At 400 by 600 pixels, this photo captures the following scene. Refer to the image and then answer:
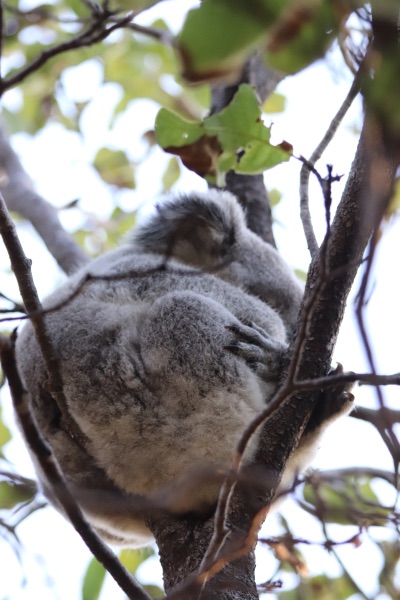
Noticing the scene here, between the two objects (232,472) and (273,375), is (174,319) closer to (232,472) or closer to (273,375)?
(273,375)

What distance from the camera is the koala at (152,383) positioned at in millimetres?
2367

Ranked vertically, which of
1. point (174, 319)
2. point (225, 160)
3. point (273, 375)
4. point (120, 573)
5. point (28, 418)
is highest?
point (225, 160)

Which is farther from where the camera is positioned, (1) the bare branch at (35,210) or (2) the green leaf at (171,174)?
(2) the green leaf at (171,174)

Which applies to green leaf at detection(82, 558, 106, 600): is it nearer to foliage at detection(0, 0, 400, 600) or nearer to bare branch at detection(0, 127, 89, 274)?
foliage at detection(0, 0, 400, 600)

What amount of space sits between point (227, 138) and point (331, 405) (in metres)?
0.90

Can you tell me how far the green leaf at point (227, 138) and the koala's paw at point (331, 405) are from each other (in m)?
0.70

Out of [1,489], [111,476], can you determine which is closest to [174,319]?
[111,476]

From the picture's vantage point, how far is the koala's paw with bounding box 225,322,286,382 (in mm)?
2534

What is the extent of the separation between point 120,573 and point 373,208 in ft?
3.77

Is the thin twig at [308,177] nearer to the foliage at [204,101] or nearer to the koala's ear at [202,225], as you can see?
the foliage at [204,101]

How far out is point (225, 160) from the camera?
2213mm

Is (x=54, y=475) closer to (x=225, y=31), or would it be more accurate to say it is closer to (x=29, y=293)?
(x=29, y=293)

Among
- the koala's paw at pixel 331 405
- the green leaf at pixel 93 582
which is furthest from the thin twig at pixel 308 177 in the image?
the green leaf at pixel 93 582

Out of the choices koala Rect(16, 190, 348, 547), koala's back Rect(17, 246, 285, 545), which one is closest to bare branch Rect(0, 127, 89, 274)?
koala Rect(16, 190, 348, 547)
